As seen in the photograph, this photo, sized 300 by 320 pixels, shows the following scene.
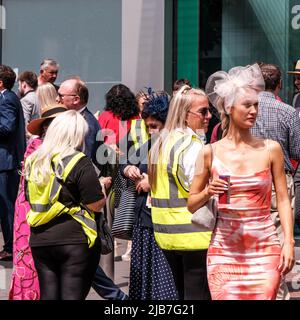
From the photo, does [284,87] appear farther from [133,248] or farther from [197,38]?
[133,248]

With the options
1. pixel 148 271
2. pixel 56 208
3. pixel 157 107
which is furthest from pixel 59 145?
pixel 148 271

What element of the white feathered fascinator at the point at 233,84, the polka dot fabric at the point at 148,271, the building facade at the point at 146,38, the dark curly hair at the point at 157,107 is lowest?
the polka dot fabric at the point at 148,271

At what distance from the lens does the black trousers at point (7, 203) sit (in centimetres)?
1027

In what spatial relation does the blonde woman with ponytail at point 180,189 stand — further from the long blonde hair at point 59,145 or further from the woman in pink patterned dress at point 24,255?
the woman in pink patterned dress at point 24,255

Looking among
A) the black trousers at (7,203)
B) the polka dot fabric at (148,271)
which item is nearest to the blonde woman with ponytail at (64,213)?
the polka dot fabric at (148,271)

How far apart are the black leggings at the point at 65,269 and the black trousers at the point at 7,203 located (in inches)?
168

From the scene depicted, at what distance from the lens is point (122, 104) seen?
9.27 metres

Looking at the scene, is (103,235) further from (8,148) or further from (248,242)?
(8,148)

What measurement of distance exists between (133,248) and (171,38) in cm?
559

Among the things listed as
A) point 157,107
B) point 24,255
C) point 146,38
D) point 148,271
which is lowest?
point 148,271

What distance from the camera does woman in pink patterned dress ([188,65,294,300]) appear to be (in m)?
5.25

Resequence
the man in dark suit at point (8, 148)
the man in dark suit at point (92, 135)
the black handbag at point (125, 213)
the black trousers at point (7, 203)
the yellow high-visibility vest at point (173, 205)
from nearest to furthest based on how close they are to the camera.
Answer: the yellow high-visibility vest at point (173, 205) < the black handbag at point (125, 213) < the man in dark suit at point (92, 135) < the man in dark suit at point (8, 148) < the black trousers at point (7, 203)

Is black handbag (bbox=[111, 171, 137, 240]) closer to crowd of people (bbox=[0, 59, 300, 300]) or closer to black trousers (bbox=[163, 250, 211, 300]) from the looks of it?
crowd of people (bbox=[0, 59, 300, 300])

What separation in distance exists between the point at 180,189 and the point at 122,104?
3.18 metres
